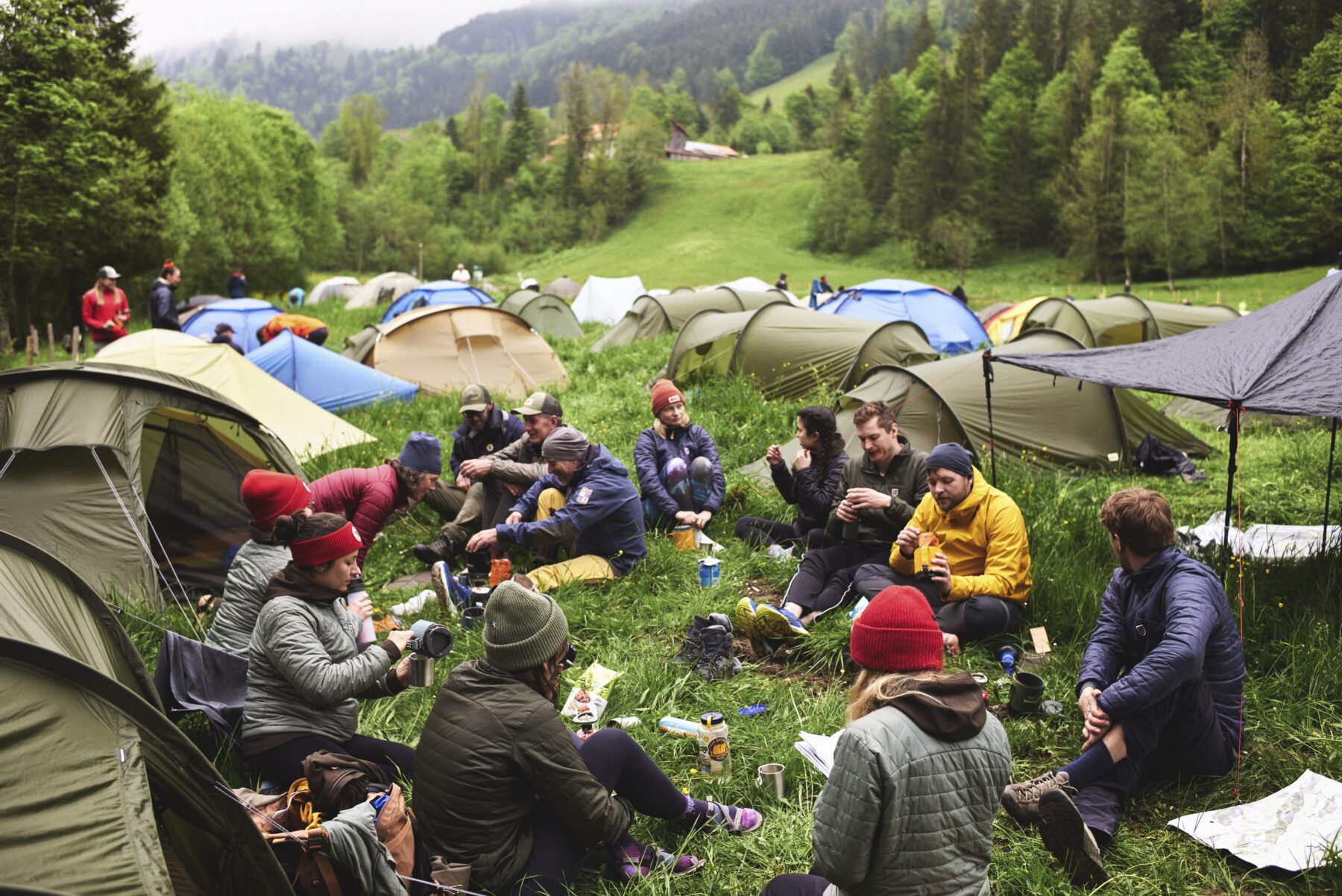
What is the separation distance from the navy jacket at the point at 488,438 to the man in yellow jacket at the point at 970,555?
144 inches

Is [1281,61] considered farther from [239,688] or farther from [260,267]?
[239,688]

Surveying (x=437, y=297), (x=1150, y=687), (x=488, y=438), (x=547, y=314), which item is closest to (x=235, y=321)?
(x=437, y=297)

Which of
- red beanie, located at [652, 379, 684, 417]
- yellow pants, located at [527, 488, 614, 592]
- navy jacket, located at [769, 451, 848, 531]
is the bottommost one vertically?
yellow pants, located at [527, 488, 614, 592]

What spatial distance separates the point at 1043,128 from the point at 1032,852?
58461 millimetres

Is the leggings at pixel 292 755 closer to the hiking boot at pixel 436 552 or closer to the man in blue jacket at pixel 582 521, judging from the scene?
the man in blue jacket at pixel 582 521

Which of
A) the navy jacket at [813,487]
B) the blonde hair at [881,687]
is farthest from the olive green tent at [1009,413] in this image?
the blonde hair at [881,687]

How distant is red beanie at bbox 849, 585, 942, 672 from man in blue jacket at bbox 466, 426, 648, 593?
3554mm

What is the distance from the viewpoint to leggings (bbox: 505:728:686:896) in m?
3.08

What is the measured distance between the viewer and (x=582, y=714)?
429 cm

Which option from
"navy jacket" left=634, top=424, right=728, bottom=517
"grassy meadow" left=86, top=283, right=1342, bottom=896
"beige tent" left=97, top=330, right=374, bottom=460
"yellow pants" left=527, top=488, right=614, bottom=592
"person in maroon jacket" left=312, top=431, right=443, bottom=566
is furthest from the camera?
"beige tent" left=97, top=330, right=374, bottom=460

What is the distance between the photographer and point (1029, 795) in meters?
3.60

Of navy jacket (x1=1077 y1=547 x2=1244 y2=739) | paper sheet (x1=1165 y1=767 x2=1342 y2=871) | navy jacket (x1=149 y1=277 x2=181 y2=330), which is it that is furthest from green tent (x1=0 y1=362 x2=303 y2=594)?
navy jacket (x1=149 y1=277 x2=181 y2=330)

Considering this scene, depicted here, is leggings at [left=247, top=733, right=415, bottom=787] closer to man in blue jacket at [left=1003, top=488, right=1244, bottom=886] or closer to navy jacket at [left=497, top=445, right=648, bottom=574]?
navy jacket at [left=497, top=445, right=648, bottom=574]

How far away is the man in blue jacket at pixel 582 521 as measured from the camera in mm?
5961
